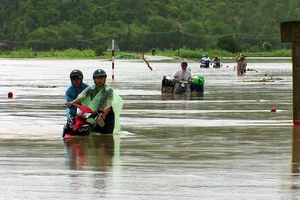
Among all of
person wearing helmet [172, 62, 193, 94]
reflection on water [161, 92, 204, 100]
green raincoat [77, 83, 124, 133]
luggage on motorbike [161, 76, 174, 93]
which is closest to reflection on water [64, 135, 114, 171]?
green raincoat [77, 83, 124, 133]

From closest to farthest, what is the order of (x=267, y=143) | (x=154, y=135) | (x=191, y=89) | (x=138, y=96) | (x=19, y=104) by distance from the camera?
(x=267, y=143) → (x=154, y=135) → (x=19, y=104) → (x=138, y=96) → (x=191, y=89)

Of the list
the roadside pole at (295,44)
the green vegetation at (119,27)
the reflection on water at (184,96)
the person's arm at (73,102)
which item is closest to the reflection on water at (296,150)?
the roadside pole at (295,44)

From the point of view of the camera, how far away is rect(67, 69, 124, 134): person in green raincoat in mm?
15461

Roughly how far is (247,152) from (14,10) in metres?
175

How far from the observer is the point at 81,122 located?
15336mm

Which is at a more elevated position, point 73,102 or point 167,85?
point 73,102

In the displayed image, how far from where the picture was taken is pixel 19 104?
78.1 ft

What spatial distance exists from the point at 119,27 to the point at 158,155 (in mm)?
170237

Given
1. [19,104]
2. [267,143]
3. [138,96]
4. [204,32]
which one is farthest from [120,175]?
[204,32]

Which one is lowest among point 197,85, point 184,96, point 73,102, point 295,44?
point 184,96

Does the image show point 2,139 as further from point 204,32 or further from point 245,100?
point 204,32

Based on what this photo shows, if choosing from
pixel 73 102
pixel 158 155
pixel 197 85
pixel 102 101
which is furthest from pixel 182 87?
pixel 158 155

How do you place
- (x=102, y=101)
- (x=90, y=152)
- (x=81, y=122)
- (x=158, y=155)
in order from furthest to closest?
(x=102, y=101), (x=81, y=122), (x=90, y=152), (x=158, y=155)

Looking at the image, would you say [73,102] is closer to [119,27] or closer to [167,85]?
[167,85]
